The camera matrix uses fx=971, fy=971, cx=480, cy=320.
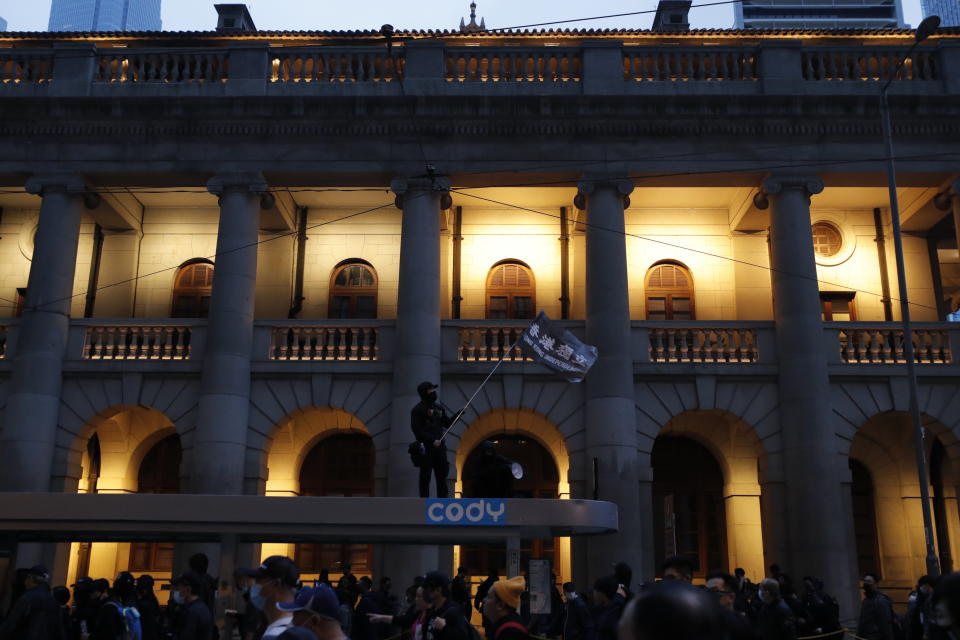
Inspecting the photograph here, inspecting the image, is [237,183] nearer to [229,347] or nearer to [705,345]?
[229,347]

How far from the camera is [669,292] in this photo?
2753 cm

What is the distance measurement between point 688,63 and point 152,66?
13911mm

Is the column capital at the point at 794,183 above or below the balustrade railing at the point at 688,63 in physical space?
below

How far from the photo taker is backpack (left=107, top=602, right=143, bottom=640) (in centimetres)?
1148

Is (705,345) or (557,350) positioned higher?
(705,345)

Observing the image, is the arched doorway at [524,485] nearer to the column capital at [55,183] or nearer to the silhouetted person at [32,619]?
the column capital at [55,183]

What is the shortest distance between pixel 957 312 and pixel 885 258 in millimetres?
2972

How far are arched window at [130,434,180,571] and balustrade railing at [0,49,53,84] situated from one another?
Result: 10.3m

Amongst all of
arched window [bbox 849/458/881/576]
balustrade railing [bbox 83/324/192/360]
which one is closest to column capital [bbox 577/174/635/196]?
arched window [bbox 849/458/881/576]

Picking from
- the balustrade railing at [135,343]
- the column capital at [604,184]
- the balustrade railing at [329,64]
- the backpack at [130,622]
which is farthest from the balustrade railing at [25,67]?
the backpack at [130,622]

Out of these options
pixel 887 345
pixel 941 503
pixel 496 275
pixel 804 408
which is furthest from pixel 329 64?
pixel 941 503

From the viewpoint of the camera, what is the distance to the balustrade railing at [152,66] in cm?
2516

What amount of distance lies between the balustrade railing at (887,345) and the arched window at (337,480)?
12916 millimetres

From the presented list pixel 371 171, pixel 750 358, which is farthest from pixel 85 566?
pixel 750 358
